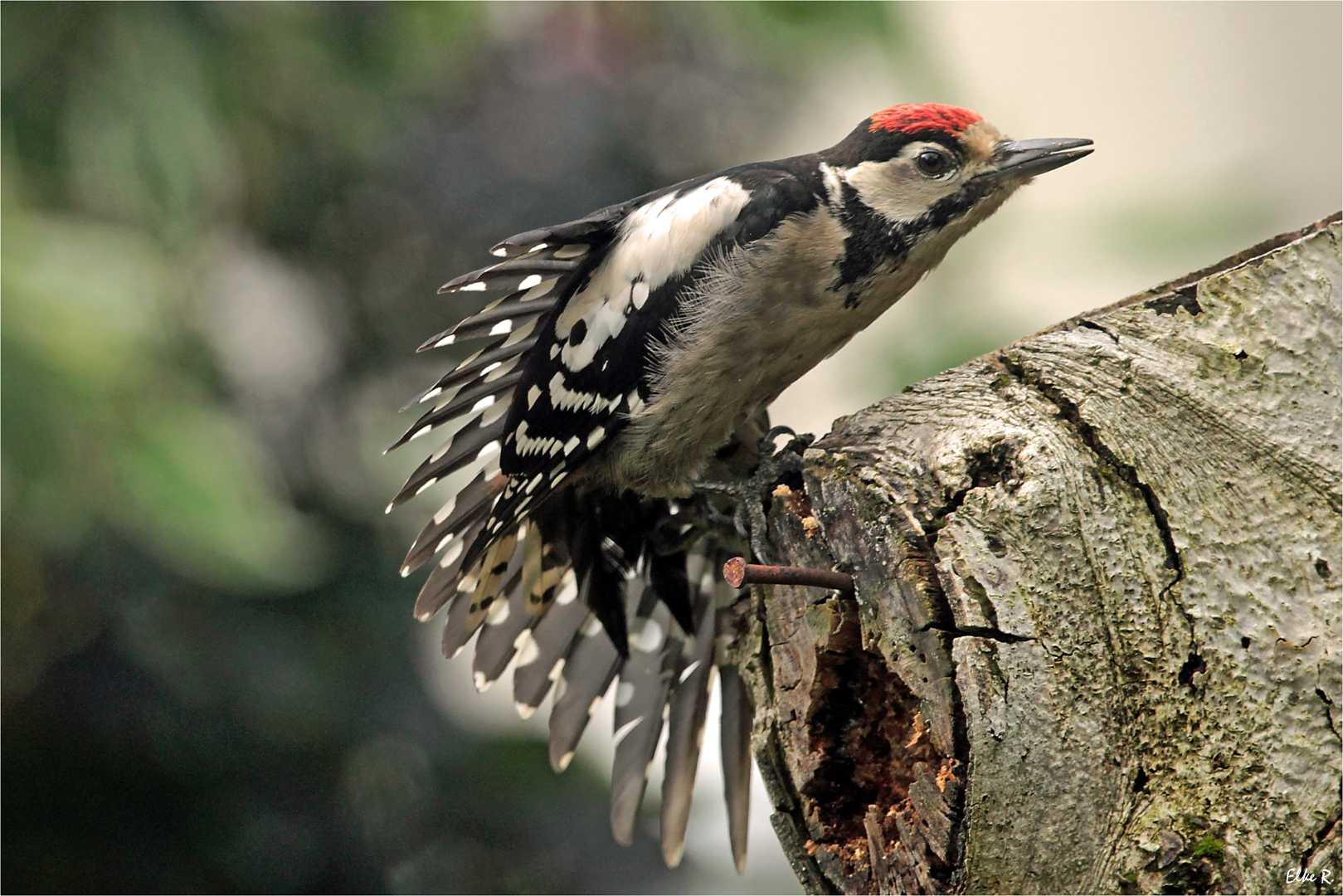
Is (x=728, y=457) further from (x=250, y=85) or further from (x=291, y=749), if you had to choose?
(x=250, y=85)

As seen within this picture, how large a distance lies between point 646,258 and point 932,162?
533 mm

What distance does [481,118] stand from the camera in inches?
106

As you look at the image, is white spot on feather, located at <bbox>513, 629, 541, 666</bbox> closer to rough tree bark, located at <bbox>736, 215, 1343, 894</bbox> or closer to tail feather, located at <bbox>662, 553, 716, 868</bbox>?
tail feather, located at <bbox>662, 553, 716, 868</bbox>

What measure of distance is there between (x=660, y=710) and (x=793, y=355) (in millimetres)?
744

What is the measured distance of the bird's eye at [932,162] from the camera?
6.38 ft

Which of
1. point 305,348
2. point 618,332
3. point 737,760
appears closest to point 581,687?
point 737,760

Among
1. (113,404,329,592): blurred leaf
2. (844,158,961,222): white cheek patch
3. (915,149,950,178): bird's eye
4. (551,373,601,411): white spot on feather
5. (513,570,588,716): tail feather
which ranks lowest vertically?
(513,570,588,716): tail feather

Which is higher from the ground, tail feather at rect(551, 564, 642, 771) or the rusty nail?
the rusty nail

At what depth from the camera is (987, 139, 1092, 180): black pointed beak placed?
1881mm

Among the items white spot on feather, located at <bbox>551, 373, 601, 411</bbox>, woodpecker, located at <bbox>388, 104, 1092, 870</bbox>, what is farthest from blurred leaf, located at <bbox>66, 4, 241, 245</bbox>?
white spot on feather, located at <bbox>551, 373, 601, 411</bbox>

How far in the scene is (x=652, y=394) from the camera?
190 cm

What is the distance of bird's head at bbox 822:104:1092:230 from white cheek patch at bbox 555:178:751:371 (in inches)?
9.1

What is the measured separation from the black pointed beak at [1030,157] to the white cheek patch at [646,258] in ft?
1.47

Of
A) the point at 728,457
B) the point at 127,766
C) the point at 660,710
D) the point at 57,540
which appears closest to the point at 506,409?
the point at 728,457
